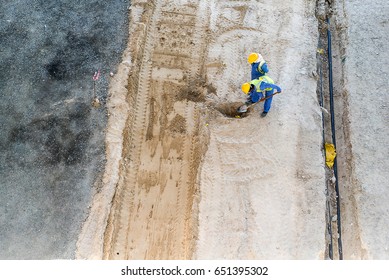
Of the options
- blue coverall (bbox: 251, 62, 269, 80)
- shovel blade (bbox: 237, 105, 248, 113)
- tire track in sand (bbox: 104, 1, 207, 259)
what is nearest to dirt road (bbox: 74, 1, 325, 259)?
tire track in sand (bbox: 104, 1, 207, 259)

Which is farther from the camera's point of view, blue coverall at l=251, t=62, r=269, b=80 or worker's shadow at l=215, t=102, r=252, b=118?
worker's shadow at l=215, t=102, r=252, b=118

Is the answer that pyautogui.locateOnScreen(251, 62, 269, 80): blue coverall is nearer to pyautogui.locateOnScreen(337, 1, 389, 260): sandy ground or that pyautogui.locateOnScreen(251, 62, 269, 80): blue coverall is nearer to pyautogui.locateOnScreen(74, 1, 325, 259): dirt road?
pyautogui.locateOnScreen(74, 1, 325, 259): dirt road

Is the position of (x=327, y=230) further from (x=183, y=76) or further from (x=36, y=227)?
(x=36, y=227)

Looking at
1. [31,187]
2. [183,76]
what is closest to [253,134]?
[183,76]

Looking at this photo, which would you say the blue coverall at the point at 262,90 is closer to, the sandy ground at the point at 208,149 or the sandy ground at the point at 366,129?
the sandy ground at the point at 208,149

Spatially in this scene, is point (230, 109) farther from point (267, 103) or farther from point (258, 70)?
point (258, 70)

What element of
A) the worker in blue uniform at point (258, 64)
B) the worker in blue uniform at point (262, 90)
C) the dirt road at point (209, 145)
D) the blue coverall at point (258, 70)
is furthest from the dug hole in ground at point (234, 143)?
the worker in blue uniform at point (258, 64)

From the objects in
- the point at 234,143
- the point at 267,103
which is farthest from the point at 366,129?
the point at 234,143
